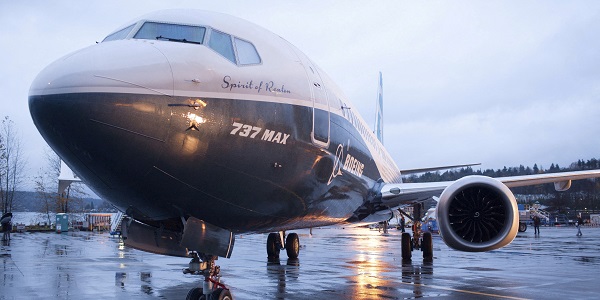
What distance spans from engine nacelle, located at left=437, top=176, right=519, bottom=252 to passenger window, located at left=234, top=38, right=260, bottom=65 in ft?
12.8

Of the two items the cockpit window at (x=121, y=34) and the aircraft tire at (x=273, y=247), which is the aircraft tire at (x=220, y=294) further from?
the aircraft tire at (x=273, y=247)

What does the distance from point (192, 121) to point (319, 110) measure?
8.53 feet

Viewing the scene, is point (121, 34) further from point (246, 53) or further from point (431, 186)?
point (431, 186)

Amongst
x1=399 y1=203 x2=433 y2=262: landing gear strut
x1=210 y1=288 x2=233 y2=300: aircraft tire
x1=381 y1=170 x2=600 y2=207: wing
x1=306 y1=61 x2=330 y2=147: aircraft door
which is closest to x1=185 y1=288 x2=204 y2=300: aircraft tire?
x1=210 y1=288 x2=233 y2=300: aircraft tire

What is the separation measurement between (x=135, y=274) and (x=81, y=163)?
9.12 metres

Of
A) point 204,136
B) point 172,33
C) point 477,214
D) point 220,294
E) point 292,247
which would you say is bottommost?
point 292,247

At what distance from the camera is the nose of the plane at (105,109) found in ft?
15.5

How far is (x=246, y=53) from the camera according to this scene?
6359mm

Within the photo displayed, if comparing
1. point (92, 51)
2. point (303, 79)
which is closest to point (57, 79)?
point (92, 51)

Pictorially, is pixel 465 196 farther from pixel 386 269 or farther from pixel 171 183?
pixel 386 269

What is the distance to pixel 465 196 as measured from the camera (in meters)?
8.84

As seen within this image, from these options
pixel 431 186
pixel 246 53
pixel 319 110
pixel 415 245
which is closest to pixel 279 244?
pixel 415 245

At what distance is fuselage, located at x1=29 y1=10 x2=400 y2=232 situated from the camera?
481 cm

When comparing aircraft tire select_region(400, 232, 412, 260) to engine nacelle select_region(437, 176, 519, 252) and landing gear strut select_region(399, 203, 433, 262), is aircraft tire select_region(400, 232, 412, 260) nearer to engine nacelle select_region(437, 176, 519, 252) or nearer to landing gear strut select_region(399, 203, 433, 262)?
landing gear strut select_region(399, 203, 433, 262)
